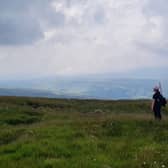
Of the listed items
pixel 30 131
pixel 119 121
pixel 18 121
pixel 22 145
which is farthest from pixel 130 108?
pixel 22 145

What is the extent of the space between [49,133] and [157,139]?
5.45 meters

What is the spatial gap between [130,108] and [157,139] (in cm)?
2908

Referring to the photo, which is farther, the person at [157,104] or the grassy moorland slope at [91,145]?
the person at [157,104]

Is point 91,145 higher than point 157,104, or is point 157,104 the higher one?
point 157,104

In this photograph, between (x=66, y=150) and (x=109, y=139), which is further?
(x=109, y=139)

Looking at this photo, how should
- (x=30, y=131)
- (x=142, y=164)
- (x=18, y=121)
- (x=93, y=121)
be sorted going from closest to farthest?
1. (x=142, y=164)
2. (x=30, y=131)
3. (x=93, y=121)
4. (x=18, y=121)

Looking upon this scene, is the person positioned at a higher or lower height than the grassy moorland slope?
higher

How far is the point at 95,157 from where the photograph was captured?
17.0 metres

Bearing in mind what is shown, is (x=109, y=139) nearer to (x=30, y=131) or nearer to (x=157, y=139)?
(x=157, y=139)

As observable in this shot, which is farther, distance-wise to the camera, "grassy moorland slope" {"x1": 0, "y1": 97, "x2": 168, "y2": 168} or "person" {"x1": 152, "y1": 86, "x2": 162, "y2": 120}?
"person" {"x1": 152, "y1": 86, "x2": 162, "y2": 120}

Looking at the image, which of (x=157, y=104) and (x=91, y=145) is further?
(x=157, y=104)

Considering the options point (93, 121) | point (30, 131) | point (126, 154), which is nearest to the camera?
point (126, 154)

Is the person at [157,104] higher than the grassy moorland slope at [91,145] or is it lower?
higher

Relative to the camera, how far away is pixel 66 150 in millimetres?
18297
